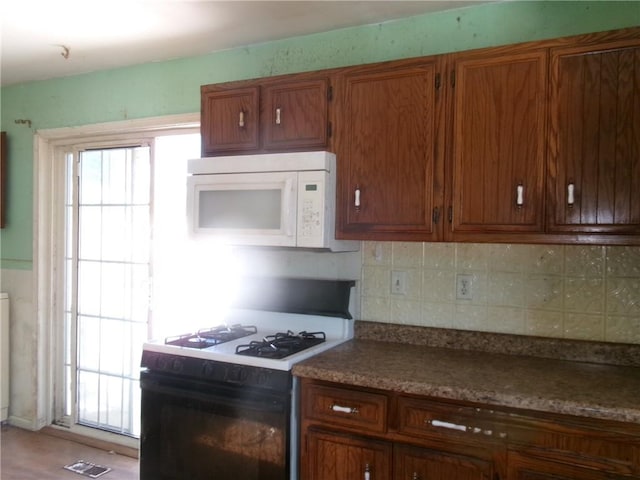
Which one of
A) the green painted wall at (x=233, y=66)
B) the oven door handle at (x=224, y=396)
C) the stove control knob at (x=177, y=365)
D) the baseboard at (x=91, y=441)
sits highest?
the green painted wall at (x=233, y=66)

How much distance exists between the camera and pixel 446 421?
174cm

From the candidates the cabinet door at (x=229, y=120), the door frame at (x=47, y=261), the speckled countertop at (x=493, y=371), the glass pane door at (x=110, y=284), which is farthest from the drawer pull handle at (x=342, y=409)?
the door frame at (x=47, y=261)

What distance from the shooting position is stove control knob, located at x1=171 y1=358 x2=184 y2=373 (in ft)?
7.26

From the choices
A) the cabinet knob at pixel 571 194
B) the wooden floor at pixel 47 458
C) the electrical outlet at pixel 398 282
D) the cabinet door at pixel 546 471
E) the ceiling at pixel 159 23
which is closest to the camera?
the cabinet door at pixel 546 471

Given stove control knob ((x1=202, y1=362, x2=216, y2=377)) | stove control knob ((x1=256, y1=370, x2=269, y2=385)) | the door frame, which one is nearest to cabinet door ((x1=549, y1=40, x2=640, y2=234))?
stove control knob ((x1=256, y1=370, x2=269, y2=385))

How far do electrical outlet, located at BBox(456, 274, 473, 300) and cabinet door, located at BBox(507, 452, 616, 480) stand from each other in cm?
78

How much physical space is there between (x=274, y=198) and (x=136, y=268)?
1516mm

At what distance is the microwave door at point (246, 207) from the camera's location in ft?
7.21

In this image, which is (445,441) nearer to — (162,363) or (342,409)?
(342,409)

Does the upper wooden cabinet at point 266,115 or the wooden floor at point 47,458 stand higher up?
the upper wooden cabinet at point 266,115

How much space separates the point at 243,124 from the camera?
8.00 feet

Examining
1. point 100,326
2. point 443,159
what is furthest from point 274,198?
point 100,326

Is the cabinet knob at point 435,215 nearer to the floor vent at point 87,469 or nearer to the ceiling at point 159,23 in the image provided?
→ the ceiling at point 159,23

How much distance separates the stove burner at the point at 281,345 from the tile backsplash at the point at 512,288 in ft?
1.01
